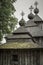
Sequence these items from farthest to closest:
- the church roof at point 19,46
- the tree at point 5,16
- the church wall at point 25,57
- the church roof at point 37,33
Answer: the church roof at point 37,33 → the tree at point 5,16 → the church wall at point 25,57 → the church roof at point 19,46

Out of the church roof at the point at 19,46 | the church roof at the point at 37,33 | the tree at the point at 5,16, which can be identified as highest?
the tree at the point at 5,16

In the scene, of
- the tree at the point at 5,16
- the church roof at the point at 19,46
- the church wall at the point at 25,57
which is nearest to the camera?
the church roof at the point at 19,46

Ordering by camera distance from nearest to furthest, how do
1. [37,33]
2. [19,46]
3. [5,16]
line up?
[19,46] → [5,16] → [37,33]

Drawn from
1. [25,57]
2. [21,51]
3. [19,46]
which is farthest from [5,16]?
[25,57]

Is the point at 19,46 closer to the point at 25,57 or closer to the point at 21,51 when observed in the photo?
the point at 21,51

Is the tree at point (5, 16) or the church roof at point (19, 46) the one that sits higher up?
the tree at point (5, 16)

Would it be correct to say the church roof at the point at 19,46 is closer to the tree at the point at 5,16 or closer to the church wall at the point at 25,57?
the church wall at the point at 25,57

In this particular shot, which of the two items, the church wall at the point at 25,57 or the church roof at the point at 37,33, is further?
the church roof at the point at 37,33

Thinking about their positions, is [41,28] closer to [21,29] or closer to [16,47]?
[21,29]

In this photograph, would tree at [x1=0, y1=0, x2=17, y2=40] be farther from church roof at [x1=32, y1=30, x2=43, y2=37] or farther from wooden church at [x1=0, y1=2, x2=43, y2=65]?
church roof at [x1=32, y1=30, x2=43, y2=37]

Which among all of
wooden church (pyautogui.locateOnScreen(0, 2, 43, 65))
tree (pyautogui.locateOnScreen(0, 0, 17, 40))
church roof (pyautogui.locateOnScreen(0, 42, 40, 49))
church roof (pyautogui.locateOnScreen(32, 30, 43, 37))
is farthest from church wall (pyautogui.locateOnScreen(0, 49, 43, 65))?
church roof (pyautogui.locateOnScreen(32, 30, 43, 37))

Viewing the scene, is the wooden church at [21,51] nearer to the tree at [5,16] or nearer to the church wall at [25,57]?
the church wall at [25,57]

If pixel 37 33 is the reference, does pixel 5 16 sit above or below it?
above

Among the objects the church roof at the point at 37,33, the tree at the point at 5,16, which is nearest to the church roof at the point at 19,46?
the tree at the point at 5,16
